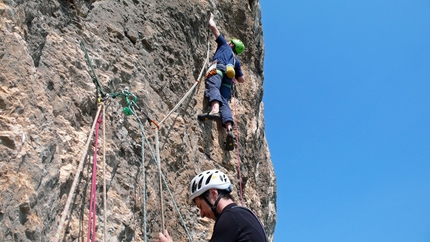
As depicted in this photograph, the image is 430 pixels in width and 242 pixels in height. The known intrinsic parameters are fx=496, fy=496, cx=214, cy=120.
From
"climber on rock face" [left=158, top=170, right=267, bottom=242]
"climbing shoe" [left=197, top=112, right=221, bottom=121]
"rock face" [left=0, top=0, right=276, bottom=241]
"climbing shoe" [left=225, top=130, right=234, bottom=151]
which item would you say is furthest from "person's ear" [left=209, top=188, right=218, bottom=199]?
"climbing shoe" [left=225, top=130, right=234, bottom=151]

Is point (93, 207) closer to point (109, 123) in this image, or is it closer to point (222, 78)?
point (109, 123)

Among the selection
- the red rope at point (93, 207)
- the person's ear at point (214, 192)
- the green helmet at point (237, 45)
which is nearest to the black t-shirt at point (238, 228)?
the person's ear at point (214, 192)

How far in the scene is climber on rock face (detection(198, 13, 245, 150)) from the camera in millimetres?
8031

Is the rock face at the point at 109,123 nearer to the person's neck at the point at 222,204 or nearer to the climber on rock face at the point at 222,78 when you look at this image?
the climber on rock face at the point at 222,78

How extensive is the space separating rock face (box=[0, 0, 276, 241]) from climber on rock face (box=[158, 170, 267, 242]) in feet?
2.88

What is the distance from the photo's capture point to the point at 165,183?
5.68 meters

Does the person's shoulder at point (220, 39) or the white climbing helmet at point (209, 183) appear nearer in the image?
the white climbing helmet at point (209, 183)

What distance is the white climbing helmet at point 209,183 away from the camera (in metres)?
3.87

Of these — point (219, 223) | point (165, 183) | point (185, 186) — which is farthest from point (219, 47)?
point (219, 223)

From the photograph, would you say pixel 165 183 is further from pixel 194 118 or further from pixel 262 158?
pixel 262 158

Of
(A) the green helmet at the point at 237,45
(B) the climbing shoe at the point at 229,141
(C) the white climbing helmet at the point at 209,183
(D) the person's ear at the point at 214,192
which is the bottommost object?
(D) the person's ear at the point at 214,192

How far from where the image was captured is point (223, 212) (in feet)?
11.2

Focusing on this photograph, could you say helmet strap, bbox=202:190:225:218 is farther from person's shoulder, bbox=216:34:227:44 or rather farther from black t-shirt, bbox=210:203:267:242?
person's shoulder, bbox=216:34:227:44

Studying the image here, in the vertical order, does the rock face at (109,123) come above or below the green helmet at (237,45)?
below
